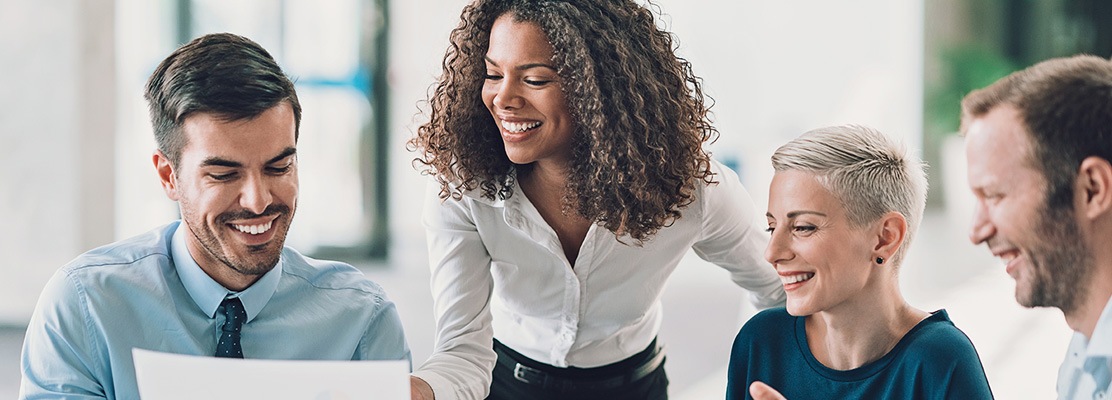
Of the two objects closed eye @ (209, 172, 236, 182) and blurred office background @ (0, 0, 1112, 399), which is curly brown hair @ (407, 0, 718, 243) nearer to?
blurred office background @ (0, 0, 1112, 399)

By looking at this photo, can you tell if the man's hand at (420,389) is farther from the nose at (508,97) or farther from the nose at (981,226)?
the nose at (981,226)

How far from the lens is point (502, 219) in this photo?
1.90 meters

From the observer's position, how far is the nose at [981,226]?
1289mm

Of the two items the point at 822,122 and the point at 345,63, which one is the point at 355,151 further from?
the point at 822,122

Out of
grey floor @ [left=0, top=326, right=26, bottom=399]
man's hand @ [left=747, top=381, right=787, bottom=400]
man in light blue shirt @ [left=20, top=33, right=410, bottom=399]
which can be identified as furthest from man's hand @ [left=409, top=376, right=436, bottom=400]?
grey floor @ [left=0, top=326, right=26, bottom=399]

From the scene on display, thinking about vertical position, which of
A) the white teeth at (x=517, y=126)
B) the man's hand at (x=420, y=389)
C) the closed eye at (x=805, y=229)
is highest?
the white teeth at (x=517, y=126)

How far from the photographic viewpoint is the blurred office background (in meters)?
4.59

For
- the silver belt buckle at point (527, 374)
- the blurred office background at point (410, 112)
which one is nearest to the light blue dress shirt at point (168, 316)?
the silver belt buckle at point (527, 374)

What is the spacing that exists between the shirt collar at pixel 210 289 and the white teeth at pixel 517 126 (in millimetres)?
432

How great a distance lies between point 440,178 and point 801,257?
645 millimetres

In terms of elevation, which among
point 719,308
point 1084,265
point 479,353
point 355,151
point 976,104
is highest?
point 976,104

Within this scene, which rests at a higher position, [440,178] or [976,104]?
[976,104]

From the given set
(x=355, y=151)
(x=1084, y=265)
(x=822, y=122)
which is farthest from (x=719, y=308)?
(x=1084, y=265)

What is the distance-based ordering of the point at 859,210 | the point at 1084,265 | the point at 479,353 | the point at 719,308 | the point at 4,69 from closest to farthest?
the point at 1084,265
the point at 859,210
the point at 479,353
the point at 4,69
the point at 719,308
